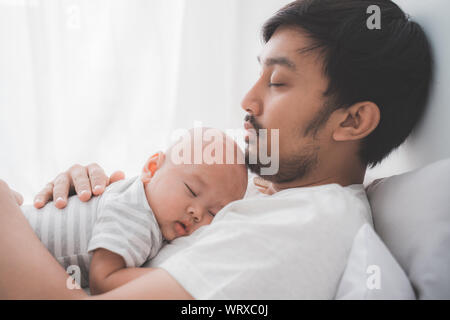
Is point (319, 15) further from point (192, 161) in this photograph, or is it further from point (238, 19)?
point (238, 19)

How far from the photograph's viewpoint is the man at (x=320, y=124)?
2.31 feet

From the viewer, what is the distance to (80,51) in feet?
6.34

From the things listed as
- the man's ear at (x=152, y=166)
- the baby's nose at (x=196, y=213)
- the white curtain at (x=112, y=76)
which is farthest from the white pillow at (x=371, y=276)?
the white curtain at (x=112, y=76)

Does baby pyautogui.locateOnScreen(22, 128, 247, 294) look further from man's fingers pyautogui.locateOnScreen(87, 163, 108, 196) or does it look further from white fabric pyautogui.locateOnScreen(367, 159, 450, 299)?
white fabric pyautogui.locateOnScreen(367, 159, 450, 299)

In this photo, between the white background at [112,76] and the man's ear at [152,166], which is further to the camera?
the white background at [112,76]

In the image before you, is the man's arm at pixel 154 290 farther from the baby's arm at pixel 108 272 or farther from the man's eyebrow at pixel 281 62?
the man's eyebrow at pixel 281 62

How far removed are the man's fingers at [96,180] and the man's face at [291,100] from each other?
0.49m

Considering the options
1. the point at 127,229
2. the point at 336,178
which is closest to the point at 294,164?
the point at 336,178

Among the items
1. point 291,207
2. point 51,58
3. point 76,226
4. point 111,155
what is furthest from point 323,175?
point 51,58

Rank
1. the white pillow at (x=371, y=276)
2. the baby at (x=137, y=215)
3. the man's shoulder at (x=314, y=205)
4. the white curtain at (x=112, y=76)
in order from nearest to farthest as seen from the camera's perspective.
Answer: the white pillow at (x=371, y=276) < the man's shoulder at (x=314, y=205) < the baby at (x=137, y=215) < the white curtain at (x=112, y=76)

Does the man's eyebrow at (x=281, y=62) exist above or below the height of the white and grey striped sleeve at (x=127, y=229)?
above

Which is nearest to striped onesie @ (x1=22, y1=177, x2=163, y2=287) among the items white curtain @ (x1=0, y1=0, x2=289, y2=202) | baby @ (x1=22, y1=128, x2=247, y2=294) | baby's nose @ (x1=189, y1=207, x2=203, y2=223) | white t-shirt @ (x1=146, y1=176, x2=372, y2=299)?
baby @ (x1=22, y1=128, x2=247, y2=294)

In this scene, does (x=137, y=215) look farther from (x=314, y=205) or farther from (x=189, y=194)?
(x=314, y=205)

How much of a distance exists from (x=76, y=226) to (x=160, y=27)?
1544 millimetres
